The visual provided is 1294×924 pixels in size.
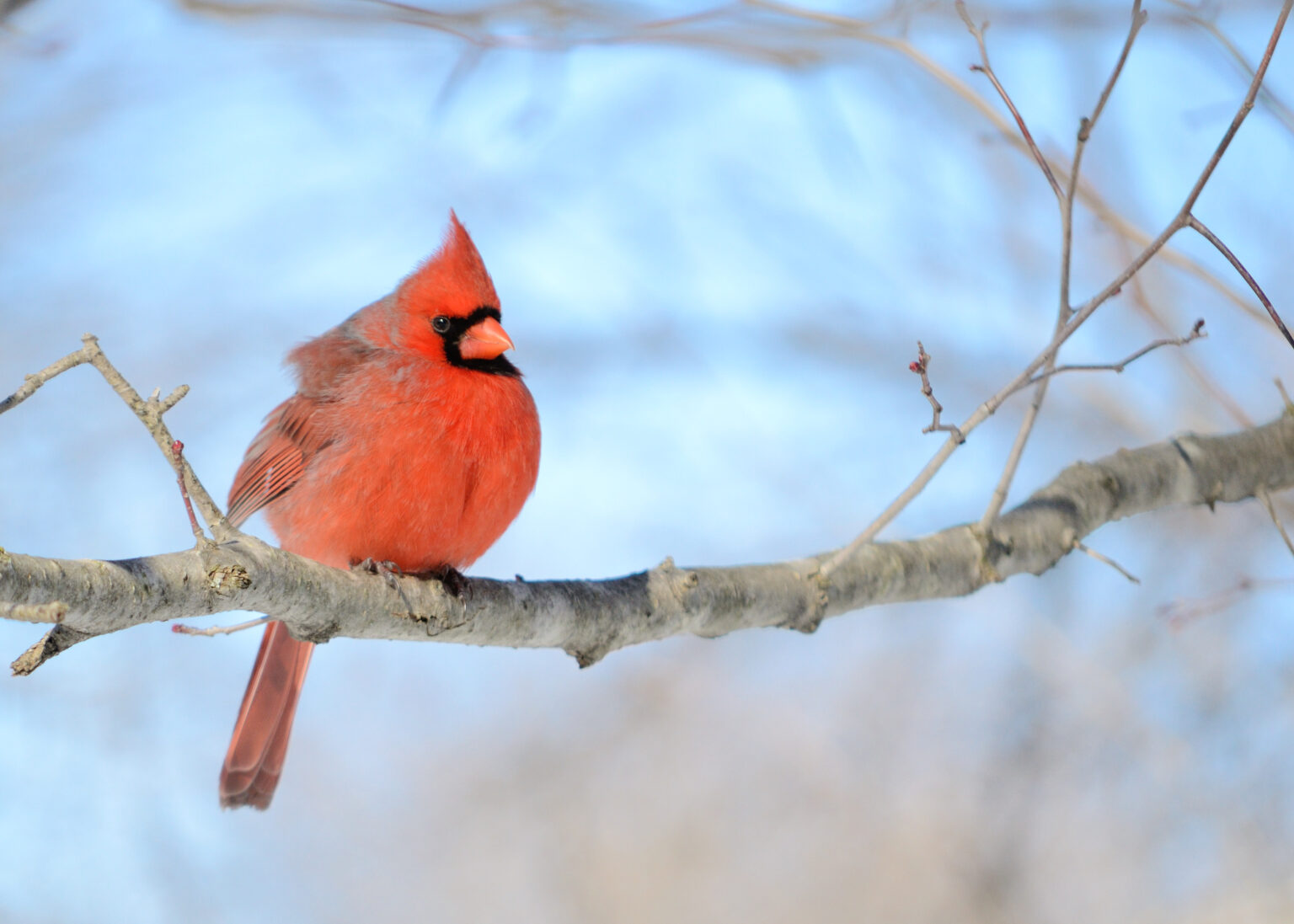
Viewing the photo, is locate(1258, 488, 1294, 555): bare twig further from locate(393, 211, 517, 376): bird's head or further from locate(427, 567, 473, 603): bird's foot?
locate(393, 211, 517, 376): bird's head

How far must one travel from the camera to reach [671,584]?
99.8 inches

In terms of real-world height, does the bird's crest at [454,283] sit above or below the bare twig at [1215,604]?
above

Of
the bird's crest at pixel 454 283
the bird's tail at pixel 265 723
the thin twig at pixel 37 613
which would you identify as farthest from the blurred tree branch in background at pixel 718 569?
the bird's tail at pixel 265 723

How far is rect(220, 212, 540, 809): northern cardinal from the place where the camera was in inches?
104

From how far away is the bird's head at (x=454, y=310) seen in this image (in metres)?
2.92

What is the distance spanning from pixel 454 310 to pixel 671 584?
96cm

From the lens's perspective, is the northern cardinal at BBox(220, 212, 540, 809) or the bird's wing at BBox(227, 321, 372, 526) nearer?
the northern cardinal at BBox(220, 212, 540, 809)

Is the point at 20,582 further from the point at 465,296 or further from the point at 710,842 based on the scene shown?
the point at 710,842

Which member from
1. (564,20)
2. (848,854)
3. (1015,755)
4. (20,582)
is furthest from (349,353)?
(848,854)

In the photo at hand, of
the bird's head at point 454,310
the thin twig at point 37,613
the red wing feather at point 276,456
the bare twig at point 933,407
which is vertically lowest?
the thin twig at point 37,613

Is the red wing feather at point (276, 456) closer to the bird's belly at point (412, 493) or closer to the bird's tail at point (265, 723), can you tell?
the bird's belly at point (412, 493)

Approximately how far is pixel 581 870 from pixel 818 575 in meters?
A: 3.19

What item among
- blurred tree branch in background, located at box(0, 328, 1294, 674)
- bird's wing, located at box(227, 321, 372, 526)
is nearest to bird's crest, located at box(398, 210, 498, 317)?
bird's wing, located at box(227, 321, 372, 526)

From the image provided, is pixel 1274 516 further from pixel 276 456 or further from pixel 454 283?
pixel 276 456
